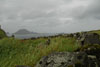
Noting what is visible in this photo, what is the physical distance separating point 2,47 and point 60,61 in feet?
51.0

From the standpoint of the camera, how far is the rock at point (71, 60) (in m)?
7.32

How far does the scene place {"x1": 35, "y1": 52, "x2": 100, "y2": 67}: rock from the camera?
7.32 m

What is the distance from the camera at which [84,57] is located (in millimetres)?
7430

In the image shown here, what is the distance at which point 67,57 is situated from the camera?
308 inches

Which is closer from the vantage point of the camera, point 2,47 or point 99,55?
point 99,55

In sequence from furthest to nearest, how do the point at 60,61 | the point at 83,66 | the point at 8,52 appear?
the point at 8,52
the point at 60,61
the point at 83,66

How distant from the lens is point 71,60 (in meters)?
7.61

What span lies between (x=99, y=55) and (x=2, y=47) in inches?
634

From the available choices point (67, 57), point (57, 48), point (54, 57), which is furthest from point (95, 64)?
point (57, 48)

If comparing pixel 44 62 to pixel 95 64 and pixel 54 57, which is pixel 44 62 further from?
pixel 95 64

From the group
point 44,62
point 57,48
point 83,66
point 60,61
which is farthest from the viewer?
point 57,48

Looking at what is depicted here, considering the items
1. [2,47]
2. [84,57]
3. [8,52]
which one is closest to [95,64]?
[84,57]

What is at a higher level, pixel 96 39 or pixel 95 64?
pixel 96 39

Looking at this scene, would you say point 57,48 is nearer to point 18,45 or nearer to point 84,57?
point 84,57
